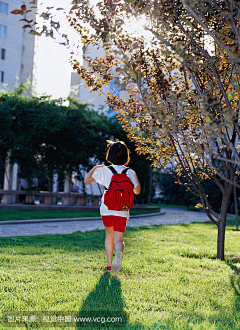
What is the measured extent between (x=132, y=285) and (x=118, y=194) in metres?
1.15

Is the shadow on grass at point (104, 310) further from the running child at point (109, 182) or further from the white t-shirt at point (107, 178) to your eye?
the white t-shirt at point (107, 178)

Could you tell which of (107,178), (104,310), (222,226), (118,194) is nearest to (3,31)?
(222,226)

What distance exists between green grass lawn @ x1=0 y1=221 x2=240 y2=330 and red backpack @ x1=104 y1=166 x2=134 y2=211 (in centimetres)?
97

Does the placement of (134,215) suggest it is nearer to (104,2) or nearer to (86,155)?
(86,155)

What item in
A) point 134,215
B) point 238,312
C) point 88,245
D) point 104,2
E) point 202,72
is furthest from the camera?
point 134,215

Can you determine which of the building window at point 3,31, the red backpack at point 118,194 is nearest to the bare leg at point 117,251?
the red backpack at point 118,194

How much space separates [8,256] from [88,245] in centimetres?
204

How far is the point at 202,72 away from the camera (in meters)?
5.42

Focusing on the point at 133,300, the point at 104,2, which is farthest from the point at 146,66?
the point at 133,300

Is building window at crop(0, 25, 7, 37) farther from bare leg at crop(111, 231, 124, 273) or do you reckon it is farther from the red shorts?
bare leg at crop(111, 231, 124, 273)

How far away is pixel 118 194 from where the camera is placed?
4.34 meters

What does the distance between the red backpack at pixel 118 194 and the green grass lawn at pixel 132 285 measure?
974 millimetres

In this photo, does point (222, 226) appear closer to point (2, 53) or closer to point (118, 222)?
point (118, 222)

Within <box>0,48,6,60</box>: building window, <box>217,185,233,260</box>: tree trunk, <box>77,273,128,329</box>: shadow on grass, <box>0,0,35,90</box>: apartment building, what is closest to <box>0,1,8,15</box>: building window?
<box>0,0,35,90</box>: apartment building
